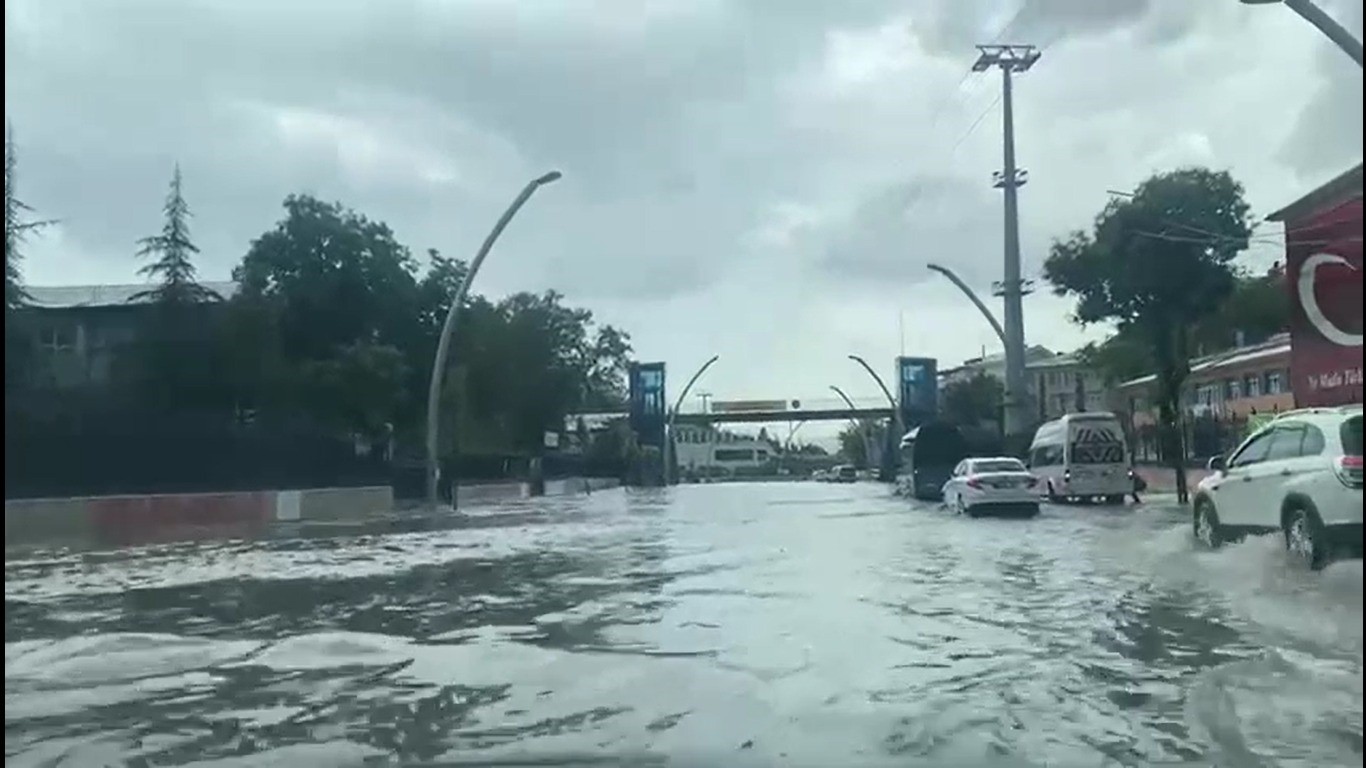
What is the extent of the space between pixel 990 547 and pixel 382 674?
1146 centimetres

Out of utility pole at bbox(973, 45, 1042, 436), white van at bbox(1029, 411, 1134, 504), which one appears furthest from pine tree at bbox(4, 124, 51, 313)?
white van at bbox(1029, 411, 1134, 504)

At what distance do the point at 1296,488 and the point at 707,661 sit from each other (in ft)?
13.9

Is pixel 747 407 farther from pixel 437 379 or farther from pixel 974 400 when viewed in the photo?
pixel 437 379

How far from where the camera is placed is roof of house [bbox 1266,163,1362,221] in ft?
12.7

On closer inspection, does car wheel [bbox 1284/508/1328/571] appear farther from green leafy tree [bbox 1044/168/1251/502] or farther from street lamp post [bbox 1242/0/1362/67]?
street lamp post [bbox 1242/0/1362/67]

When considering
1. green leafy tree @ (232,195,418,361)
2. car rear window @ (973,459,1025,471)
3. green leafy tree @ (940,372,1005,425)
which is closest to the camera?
green leafy tree @ (232,195,418,361)

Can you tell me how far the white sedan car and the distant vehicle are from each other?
5.19 m

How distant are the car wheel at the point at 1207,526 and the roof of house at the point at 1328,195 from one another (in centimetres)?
879

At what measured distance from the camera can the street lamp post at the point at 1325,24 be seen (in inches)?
153

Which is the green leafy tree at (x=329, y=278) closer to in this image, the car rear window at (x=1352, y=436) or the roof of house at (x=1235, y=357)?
the roof of house at (x=1235, y=357)

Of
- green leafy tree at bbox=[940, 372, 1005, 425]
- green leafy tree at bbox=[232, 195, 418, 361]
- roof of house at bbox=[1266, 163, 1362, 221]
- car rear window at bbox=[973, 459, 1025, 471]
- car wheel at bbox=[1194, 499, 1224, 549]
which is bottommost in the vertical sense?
car wheel at bbox=[1194, 499, 1224, 549]

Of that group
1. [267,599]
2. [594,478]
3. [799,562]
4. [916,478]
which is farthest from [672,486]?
[267,599]

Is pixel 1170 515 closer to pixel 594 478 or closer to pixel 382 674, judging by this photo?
pixel 382 674

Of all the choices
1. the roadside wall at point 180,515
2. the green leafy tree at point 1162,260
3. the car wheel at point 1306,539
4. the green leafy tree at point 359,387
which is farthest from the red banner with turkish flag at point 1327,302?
the green leafy tree at point 359,387
